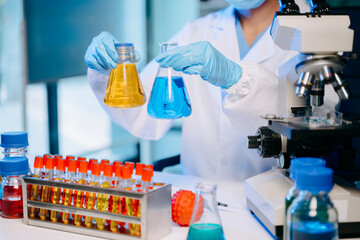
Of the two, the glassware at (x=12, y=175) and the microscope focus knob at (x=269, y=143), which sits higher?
the microscope focus knob at (x=269, y=143)

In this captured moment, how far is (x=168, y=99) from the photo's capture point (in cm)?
134

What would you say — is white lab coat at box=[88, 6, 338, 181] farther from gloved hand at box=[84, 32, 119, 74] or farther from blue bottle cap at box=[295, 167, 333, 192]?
blue bottle cap at box=[295, 167, 333, 192]

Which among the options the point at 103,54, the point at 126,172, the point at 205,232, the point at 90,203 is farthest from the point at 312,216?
the point at 103,54

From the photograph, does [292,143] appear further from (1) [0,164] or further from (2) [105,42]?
(1) [0,164]

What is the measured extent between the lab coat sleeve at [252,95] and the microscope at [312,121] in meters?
0.26

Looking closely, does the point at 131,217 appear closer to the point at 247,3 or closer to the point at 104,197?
the point at 104,197

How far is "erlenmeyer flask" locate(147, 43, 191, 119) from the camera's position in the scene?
4.41ft

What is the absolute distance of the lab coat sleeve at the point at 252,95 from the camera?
1.56 metres

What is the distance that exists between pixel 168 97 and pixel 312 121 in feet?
1.46

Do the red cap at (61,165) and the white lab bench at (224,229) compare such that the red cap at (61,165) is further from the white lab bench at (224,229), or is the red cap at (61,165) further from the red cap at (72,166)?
the white lab bench at (224,229)

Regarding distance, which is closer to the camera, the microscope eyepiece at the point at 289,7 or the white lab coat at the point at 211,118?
the microscope eyepiece at the point at 289,7

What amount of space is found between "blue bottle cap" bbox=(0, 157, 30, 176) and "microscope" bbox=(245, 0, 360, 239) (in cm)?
73

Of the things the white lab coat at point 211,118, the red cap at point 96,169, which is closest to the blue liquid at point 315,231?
the red cap at point 96,169

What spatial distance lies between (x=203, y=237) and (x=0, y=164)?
0.73 metres
